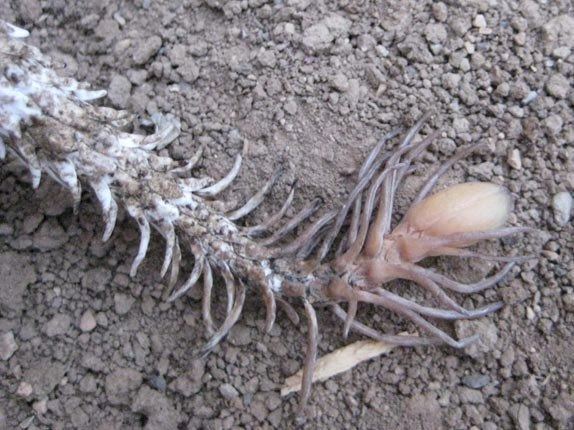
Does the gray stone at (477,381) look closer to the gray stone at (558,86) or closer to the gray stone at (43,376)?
the gray stone at (558,86)

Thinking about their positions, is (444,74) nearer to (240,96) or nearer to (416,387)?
(240,96)

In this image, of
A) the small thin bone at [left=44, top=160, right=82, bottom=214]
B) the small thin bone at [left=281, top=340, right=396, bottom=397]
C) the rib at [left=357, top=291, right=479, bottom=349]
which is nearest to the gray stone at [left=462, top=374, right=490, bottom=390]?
the rib at [left=357, top=291, right=479, bottom=349]

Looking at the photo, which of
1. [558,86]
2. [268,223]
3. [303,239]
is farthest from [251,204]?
[558,86]

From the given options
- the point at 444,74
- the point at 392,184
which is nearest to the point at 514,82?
the point at 444,74

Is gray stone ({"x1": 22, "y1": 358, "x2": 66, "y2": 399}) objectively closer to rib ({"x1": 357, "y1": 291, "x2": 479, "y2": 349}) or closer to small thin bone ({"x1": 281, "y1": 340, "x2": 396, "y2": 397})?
small thin bone ({"x1": 281, "y1": 340, "x2": 396, "y2": 397})

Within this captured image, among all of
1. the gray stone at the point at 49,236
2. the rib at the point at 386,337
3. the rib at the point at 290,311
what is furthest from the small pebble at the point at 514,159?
the gray stone at the point at 49,236

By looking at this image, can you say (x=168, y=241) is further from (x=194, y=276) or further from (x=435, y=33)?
(x=435, y=33)
